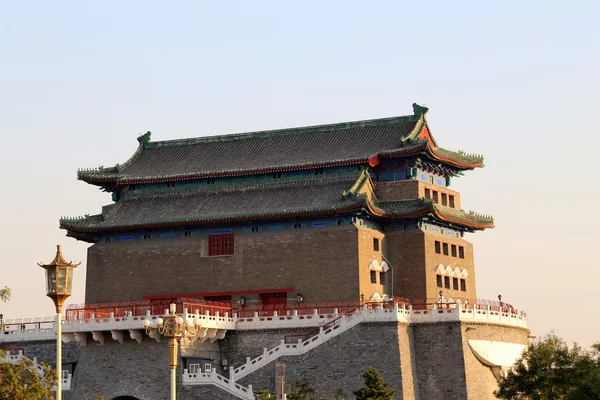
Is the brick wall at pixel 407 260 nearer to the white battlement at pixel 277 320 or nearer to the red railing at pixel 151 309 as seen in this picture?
the white battlement at pixel 277 320

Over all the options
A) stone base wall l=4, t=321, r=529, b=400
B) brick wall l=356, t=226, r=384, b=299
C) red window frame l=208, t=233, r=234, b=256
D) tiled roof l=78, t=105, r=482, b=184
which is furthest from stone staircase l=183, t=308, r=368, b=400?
tiled roof l=78, t=105, r=482, b=184

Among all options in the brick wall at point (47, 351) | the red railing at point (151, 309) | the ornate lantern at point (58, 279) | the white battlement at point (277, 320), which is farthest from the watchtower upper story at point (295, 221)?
the ornate lantern at point (58, 279)

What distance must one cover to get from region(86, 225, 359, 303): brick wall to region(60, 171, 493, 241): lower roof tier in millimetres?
1305

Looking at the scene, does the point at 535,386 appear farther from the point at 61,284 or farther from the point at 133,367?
the point at 61,284

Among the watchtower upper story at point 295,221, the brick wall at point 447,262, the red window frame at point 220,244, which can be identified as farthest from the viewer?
the red window frame at point 220,244

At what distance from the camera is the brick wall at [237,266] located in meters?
66.0

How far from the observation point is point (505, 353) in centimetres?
6291

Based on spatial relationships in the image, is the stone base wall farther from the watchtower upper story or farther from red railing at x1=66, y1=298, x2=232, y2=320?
the watchtower upper story

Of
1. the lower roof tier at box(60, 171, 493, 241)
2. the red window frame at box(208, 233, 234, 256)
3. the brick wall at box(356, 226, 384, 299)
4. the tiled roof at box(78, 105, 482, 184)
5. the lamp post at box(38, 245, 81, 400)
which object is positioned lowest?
the lamp post at box(38, 245, 81, 400)

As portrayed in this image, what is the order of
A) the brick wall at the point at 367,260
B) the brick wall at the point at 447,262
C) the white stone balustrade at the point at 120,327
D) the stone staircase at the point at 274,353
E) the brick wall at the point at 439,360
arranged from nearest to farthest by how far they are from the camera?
the stone staircase at the point at 274,353 → the brick wall at the point at 439,360 → the white stone balustrade at the point at 120,327 → the brick wall at the point at 367,260 → the brick wall at the point at 447,262

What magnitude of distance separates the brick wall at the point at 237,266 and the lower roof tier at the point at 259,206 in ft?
4.28

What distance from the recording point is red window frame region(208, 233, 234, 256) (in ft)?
227

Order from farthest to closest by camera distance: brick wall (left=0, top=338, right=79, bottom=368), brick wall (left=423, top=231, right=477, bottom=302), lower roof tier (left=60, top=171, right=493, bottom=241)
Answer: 1. brick wall (left=423, top=231, right=477, bottom=302)
2. lower roof tier (left=60, top=171, right=493, bottom=241)
3. brick wall (left=0, top=338, right=79, bottom=368)

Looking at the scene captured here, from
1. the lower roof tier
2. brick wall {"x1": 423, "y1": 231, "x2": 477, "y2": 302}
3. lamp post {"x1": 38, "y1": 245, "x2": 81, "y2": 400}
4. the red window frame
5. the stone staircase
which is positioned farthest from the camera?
the red window frame
